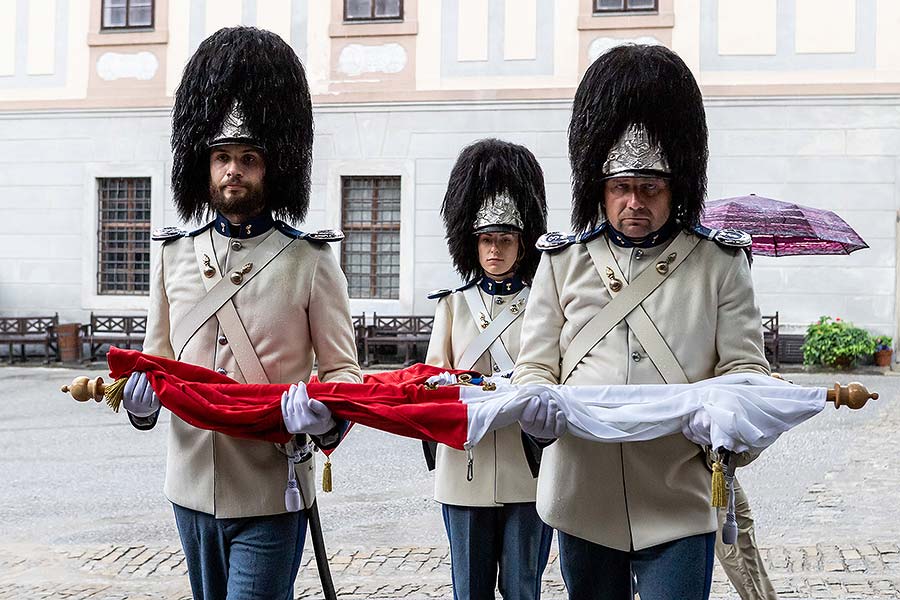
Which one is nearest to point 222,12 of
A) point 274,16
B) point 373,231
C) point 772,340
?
point 274,16

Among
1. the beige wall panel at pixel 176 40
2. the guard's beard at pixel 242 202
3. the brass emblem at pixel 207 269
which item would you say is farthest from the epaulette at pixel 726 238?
the beige wall panel at pixel 176 40

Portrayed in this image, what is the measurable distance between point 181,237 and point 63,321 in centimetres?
1635

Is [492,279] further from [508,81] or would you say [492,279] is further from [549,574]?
[508,81]

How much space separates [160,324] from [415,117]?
14560mm

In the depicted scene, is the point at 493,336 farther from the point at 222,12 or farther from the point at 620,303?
the point at 222,12

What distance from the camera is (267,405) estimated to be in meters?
3.17

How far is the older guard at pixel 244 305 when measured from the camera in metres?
3.32

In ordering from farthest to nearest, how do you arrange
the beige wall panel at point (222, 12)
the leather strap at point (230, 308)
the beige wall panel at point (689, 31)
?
the beige wall panel at point (222, 12) → the beige wall panel at point (689, 31) → the leather strap at point (230, 308)

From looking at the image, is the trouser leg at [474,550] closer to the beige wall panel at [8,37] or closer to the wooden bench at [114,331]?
the wooden bench at [114,331]

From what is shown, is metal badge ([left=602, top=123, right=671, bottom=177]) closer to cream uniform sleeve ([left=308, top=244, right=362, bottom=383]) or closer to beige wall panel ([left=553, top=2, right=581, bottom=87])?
cream uniform sleeve ([left=308, top=244, right=362, bottom=383])

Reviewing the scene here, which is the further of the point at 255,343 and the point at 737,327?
the point at 255,343

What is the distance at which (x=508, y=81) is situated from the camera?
57.6 ft

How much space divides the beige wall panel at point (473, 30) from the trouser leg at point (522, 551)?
14038 millimetres

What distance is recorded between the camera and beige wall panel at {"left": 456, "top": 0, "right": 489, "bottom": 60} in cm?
1766
